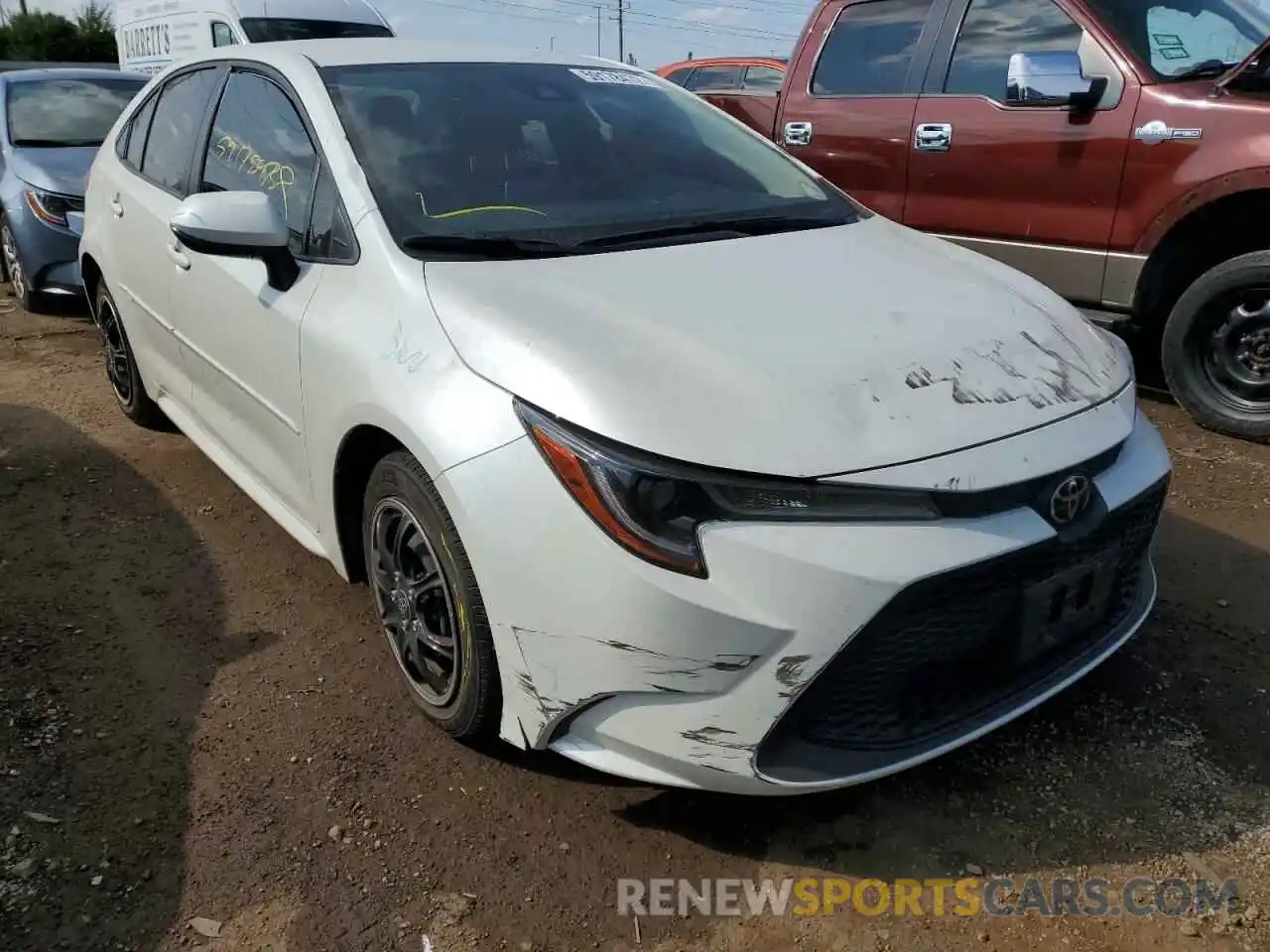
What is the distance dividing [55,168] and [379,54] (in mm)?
4500

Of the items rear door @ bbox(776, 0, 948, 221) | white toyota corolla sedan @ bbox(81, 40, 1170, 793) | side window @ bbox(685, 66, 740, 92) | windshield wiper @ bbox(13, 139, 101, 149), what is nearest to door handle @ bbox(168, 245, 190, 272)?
white toyota corolla sedan @ bbox(81, 40, 1170, 793)

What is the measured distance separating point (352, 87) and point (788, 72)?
365 cm

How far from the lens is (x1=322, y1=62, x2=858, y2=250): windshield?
2.69 metres

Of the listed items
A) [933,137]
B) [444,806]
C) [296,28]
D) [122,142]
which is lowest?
[444,806]

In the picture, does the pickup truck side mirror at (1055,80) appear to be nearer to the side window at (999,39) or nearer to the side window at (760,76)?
the side window at (999,39)

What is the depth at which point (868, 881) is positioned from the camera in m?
2.16

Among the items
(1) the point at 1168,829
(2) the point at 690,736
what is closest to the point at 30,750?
(2) the point at 690,736

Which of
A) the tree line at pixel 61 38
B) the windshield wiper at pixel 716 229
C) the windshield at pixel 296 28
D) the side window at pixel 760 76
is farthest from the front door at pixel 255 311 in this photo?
the tree line at pixel 61 38

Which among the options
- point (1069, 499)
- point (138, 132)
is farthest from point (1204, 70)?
point (138, 132)

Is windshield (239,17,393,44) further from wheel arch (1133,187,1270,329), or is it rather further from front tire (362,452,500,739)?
front tire (362,452,500,739)

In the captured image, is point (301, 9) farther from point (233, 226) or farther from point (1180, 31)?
point (233, 226)

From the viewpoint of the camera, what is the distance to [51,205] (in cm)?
635

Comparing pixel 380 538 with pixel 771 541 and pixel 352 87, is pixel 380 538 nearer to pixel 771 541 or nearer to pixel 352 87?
pixel 771 541

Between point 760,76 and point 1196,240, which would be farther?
point 760,76
